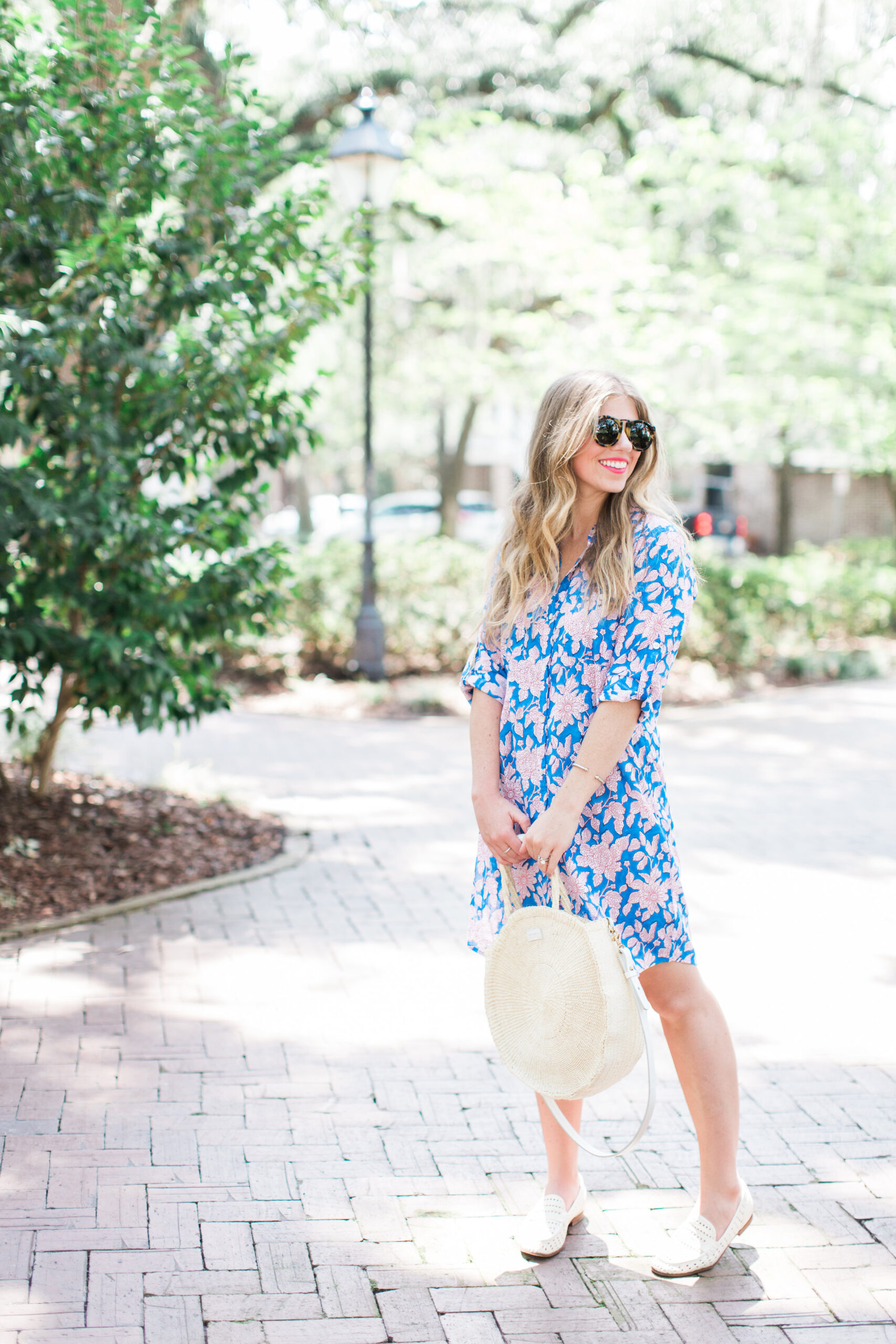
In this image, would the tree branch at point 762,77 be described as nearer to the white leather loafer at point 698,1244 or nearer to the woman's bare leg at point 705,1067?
the woman's bare leg at point 705,1067

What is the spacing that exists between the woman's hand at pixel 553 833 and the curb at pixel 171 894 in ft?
9.44

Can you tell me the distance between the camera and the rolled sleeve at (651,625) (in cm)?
240

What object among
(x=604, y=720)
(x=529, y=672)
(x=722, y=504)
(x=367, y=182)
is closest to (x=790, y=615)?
(x=367, y=182)

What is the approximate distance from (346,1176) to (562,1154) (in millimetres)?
591

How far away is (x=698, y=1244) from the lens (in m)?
2.62

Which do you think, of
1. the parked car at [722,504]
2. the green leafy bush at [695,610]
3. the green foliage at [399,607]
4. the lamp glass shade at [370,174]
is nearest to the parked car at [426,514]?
the parked car at [722,504]

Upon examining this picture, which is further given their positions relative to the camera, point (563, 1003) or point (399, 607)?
point (399, 607)

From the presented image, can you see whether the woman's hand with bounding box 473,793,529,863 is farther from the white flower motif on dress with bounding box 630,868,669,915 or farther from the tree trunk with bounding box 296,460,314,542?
the tree trunk with bounding box 296,460,314,542

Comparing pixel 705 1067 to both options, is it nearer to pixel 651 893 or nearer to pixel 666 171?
pixel 651 893

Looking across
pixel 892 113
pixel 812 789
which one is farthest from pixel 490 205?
pixel 812 789

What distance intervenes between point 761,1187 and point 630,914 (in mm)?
1007

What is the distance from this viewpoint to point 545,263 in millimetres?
11531

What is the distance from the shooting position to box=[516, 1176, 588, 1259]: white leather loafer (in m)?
2.65

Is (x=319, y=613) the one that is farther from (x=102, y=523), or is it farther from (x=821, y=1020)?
(x=821, y=1020)
